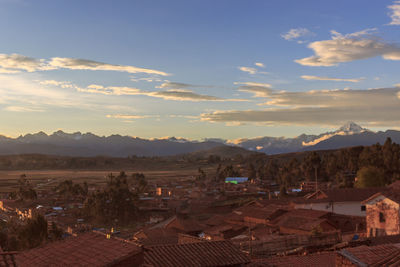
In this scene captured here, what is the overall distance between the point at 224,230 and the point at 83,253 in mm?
30031

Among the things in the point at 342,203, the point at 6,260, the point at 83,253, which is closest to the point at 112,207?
the point at 342,203

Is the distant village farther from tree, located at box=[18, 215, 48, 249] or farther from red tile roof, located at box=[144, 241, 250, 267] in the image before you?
tree, located at box=[18, 215, 48, 249]

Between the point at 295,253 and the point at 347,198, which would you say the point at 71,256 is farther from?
the point at 347,198

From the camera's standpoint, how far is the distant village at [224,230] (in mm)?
14125

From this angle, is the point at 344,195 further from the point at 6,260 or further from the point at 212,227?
the point at 6,260

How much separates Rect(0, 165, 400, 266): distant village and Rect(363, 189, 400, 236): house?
85 mm

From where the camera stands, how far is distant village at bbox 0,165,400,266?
14.1 meters

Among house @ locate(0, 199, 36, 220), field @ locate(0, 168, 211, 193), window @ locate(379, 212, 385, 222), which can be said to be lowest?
house @ locate(0, 199, 36, 220)

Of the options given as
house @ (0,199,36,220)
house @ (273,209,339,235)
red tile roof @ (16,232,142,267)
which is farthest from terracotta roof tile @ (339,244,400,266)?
house @ (0,199,36,220)

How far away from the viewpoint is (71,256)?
46.3ft

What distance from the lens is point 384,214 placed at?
3541cm

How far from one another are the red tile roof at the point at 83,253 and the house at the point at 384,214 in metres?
27.6

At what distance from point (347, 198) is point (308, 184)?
1445 inches

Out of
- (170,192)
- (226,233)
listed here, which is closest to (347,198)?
(226,233)
